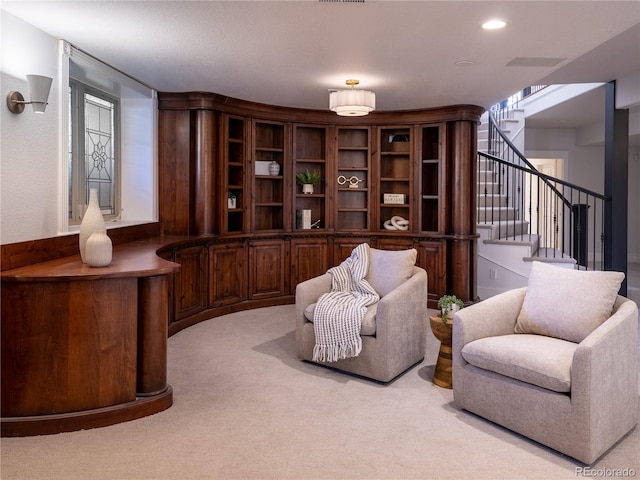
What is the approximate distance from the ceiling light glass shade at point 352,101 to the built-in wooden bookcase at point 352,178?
6.24 ft

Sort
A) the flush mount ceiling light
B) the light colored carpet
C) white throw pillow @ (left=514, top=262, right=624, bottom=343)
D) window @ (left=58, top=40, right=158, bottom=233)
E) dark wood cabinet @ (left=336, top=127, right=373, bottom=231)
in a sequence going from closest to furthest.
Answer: the light colored carpet → white throw pillow @ (left=514, top=262, right=624, bottom=343) → window @ (left=58, top=40, right=158, bottom=233) → the flush mount ceiling light → dark wood cabinet @ (left=336, top=127, right=373, bottom=231)

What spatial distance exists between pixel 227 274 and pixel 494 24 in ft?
12.1

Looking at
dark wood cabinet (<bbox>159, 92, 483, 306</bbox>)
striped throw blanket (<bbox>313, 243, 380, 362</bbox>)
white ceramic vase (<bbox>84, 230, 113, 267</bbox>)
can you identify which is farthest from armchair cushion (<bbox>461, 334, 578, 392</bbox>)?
dark wood cabinet (<bbox>159, 92, 483, 306</bbox>)

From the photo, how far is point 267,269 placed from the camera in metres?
6.39

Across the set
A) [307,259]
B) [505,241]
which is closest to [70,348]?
[307,259]

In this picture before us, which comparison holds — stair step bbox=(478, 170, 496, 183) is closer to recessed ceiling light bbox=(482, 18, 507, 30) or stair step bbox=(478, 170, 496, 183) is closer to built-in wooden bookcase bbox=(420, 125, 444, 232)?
built-in wooden bookcase bbox=(420, 125, 444, 232)

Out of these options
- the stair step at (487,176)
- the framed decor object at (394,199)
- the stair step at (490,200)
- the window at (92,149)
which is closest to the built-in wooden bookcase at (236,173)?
the window at (92,149)

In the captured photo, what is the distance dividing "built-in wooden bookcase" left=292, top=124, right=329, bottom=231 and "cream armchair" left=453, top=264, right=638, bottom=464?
367 centimetres

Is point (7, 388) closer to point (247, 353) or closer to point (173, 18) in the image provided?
point (247, 353)

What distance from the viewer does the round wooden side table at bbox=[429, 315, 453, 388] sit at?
362cm

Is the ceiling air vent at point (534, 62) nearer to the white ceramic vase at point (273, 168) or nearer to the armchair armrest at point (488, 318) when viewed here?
the armchair armrest at point (488, 318)

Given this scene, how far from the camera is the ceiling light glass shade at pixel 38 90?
326cm

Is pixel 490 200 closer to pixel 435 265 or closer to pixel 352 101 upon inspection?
pixel 435 265

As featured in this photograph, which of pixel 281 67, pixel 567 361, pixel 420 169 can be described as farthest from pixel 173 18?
pixel 420 169
